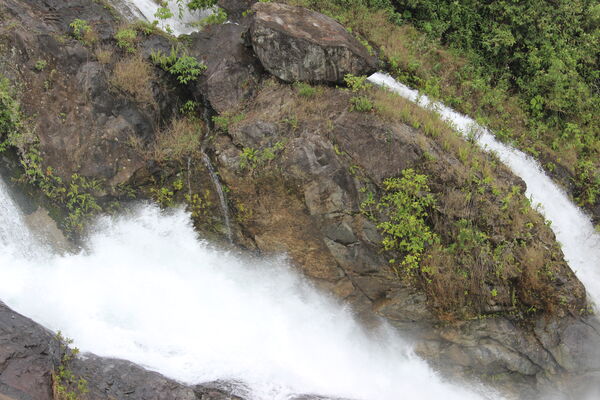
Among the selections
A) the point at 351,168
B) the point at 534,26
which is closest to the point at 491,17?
the point at 534,26

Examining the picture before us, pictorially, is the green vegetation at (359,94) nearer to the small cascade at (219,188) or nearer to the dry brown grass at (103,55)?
the small cascade at (219,188)

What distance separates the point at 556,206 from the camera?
9852 millimetres

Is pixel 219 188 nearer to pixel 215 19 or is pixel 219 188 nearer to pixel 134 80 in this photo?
pixel 134 80

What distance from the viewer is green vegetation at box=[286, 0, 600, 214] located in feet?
38.1

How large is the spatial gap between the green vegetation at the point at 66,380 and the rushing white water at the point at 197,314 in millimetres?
317

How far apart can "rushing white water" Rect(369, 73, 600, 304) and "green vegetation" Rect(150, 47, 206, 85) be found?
14.1ft

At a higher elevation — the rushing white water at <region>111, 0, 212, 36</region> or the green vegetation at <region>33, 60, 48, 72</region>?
the rushing white water at <region>111, 0, 212, 36</region>

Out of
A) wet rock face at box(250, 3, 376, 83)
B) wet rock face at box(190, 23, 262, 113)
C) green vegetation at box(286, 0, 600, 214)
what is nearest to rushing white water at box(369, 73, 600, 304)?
green vegetation at box(286, 0, 600, 214)

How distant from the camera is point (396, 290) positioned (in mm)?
8055

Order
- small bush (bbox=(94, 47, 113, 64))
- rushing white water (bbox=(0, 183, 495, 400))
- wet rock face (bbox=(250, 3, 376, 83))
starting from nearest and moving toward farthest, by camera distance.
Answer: rushing white water (bbox=(0, 183, 495, 400))
small bush (bbox=(94, 47, 113, 64))
wet rock face (bbox=(250, 3, 376, 83))

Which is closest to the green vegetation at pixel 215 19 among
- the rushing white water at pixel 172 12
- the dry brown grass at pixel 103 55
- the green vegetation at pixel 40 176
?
the rushing white water at pixel 172 12

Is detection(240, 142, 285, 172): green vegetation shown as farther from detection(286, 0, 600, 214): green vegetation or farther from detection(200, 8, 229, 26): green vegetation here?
detection(286, 0, 600, 214): green vegetation

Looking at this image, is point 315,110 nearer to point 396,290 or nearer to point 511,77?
point 396,290

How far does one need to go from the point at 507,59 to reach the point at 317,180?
26.5 ft
